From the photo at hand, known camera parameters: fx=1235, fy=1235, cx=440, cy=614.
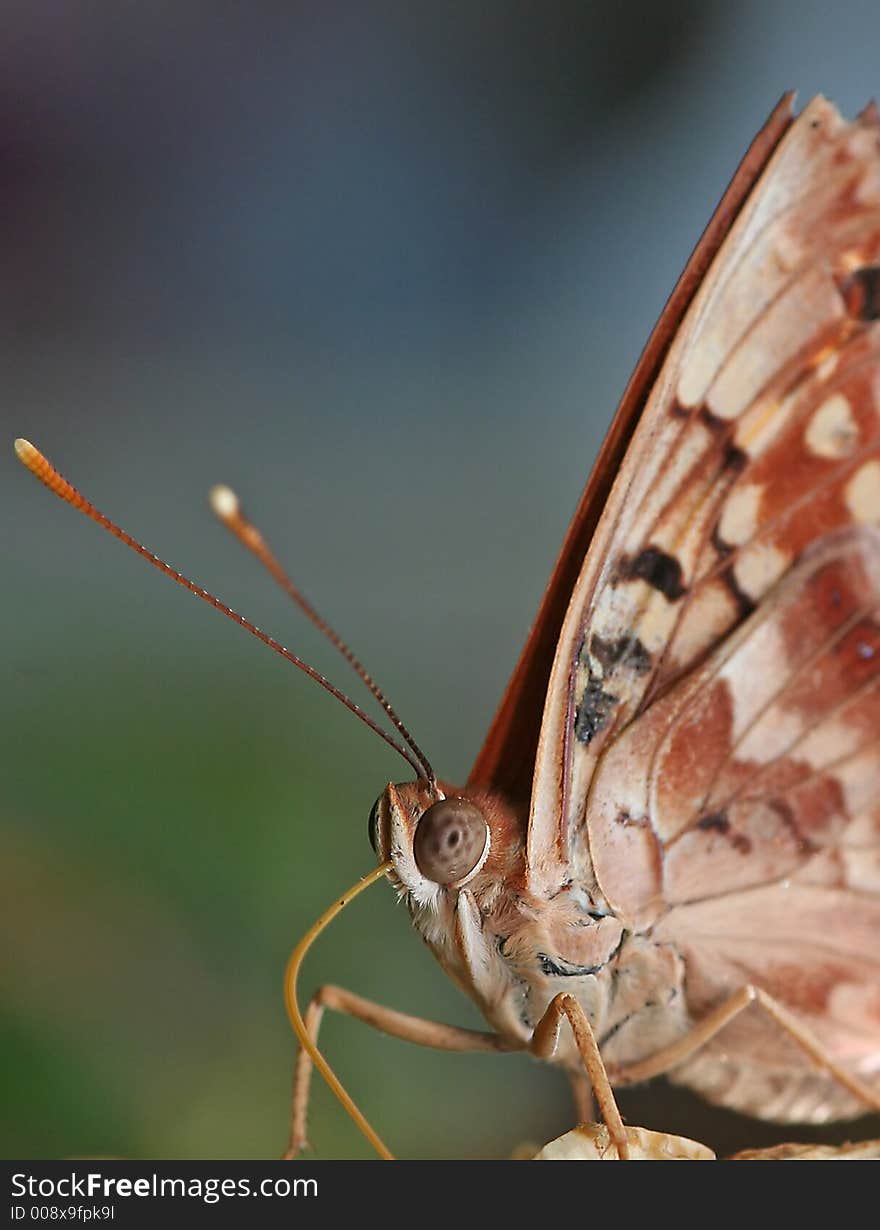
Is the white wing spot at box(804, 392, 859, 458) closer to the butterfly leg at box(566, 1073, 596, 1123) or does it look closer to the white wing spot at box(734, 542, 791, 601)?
the white wing spot at box(734, 542, 791, 601)

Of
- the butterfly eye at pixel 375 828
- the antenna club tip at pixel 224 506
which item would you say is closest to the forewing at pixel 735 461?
the butterfly eye at pixel 375 828

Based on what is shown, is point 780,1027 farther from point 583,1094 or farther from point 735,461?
point 735,461

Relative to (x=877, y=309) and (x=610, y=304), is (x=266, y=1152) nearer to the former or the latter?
(x=877, y=309)

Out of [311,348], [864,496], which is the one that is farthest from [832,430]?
[311,348]

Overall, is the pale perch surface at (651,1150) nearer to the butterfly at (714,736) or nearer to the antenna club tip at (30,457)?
the butterfly at (714,736)

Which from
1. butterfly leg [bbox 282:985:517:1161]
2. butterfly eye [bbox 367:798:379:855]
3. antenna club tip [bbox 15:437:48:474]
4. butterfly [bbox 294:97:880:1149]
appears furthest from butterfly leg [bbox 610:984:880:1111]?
antenna club tip [bbox 15:437:48:474]
